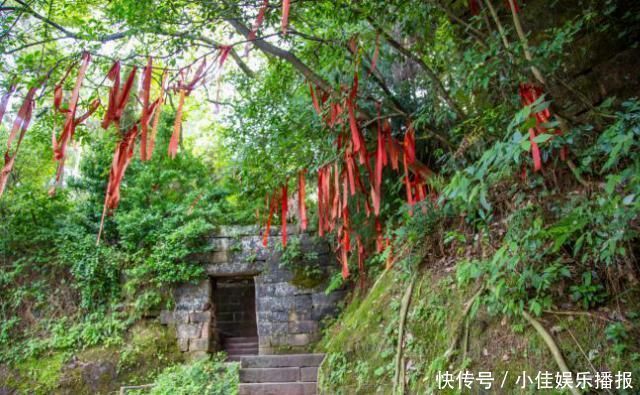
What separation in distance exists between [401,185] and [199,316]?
132 inches

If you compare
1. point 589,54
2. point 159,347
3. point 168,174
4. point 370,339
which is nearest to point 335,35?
point 589,54

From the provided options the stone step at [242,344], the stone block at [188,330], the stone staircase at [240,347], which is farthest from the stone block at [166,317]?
the stone step at [242,344]

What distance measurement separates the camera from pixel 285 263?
6441 mm

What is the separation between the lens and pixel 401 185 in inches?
188

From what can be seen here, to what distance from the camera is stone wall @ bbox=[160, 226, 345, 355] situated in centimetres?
624

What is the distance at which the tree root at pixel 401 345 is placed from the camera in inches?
132

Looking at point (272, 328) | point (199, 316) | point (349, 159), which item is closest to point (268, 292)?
point (272, 328)

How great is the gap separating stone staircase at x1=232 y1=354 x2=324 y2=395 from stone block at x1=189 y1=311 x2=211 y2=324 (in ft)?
3.46

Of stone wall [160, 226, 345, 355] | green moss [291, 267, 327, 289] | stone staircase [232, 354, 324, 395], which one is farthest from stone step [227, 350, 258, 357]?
stone staircase [232, 354, 324, 395]

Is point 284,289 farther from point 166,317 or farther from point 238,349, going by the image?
point 166,317

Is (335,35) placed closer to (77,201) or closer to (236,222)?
(236,222)

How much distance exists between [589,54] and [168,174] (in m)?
5.66

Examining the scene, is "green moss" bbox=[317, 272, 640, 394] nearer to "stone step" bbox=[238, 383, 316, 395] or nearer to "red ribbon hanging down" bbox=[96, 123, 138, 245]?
"stone step" bbox=[238, 383, 316, 395]

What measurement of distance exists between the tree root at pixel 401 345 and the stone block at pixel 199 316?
328cm
